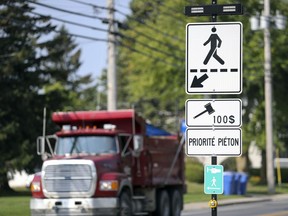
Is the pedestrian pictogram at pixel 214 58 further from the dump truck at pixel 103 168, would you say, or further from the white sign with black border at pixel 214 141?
the dump truck at pixel 103 168

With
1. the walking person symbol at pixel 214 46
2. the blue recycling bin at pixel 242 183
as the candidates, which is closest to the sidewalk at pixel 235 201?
the blue recycling bin at pixel 242 183

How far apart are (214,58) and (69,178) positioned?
1138 cm

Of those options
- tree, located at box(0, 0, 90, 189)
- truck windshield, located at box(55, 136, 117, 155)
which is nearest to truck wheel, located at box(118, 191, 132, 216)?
truck windshield, located at box(55, 136, 117, 155)

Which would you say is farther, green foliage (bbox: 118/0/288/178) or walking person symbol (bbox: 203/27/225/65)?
green foliage (bbox: 118/0/288/178)

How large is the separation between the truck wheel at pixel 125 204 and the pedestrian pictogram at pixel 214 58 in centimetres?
1122

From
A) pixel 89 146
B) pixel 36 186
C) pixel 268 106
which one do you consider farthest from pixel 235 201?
pixel 36 186

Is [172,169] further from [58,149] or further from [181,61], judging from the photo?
[181,61]

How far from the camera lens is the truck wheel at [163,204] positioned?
22891mm

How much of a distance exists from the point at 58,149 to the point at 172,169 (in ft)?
15.7

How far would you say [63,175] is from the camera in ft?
65.0

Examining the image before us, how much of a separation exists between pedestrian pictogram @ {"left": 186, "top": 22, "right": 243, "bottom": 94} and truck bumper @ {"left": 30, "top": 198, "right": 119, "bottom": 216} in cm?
1078

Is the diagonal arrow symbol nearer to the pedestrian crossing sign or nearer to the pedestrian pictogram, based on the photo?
the pedestrian pictogram

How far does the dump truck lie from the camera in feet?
64.3

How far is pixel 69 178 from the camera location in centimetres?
1978
